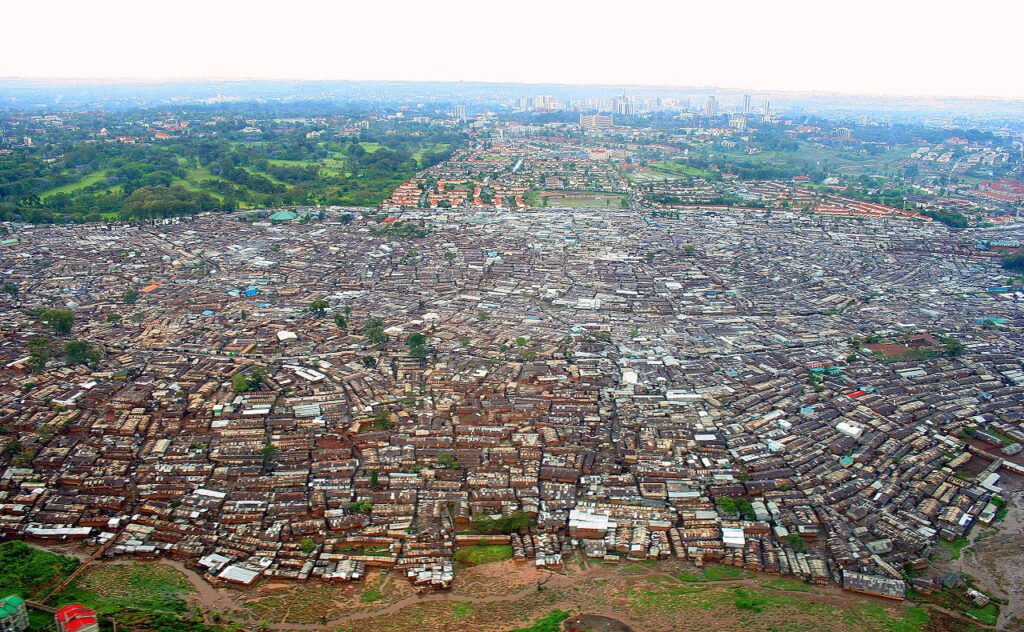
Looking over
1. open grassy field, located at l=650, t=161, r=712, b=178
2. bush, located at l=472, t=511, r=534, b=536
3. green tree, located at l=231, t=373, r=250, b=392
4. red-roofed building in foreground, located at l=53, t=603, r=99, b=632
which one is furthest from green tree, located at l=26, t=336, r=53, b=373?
open grassy field, located at l=650, t=161, r=712, b=178

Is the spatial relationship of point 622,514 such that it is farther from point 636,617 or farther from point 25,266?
point 25,266

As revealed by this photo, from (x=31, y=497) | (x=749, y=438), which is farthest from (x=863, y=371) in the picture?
(x=31, y=497)

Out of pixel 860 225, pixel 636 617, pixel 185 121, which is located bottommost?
pixel 636 617

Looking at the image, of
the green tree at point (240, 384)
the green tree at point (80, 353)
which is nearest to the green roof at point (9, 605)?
the green tree at point (240, 384)

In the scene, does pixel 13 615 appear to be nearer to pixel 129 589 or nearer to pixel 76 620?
pixel 76 620

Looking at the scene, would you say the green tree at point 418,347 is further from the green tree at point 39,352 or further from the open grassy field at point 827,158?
the open grassy field at point 827,158
